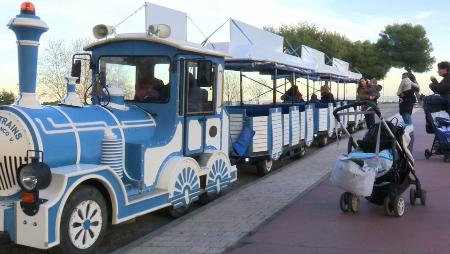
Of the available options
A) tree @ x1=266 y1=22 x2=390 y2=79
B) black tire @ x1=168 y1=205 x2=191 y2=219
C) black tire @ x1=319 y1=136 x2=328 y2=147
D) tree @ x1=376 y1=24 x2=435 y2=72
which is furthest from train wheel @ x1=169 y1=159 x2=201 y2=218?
tree @ x1=376 y1=24 x2=435 y2=72

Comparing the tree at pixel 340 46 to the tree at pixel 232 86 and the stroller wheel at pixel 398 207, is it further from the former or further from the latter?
the stroller wheel at pixel 398 207

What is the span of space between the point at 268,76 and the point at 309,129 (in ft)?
5.91

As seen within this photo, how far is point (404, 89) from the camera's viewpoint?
12891 mm

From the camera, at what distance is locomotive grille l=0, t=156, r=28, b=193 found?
5109mm

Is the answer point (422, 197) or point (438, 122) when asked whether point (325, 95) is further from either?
point (422, 197)

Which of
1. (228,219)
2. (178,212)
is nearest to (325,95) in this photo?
(178,212)

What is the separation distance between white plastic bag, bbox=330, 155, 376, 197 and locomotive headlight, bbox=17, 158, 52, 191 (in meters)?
3.43

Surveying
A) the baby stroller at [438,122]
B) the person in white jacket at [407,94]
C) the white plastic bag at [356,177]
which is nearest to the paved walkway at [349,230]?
the white plastic bag at [356,177]

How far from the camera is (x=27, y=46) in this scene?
5164 millimetres

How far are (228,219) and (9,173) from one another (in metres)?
2.66

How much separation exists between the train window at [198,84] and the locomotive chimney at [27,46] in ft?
7.76

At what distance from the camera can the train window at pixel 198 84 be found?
23.6 feet

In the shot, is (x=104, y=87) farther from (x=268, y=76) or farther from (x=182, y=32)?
(x=268, y=76)

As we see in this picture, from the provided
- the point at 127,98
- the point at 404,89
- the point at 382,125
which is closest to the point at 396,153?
the point at 382,125
